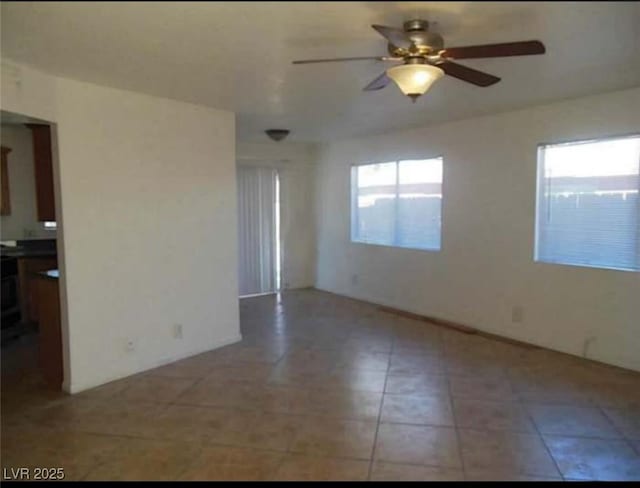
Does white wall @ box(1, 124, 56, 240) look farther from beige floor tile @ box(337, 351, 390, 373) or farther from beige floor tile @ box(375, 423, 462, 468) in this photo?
beige floor tile @ box(375, 423, 462, 468)

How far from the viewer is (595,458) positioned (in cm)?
243

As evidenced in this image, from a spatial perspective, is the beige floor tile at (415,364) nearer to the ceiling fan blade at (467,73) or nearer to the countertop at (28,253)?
the ceiling fan blade at (467,73)

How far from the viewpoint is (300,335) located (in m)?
4.73

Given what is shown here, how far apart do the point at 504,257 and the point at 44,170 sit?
4.14 metres

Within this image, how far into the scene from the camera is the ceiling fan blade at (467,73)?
7.62 ft

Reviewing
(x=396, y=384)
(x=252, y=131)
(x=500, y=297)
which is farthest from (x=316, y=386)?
(x=252, y=131)

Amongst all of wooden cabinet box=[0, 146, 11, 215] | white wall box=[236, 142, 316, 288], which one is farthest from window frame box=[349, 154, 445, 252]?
wooden cabinet box=[0, 146, 11, 215]

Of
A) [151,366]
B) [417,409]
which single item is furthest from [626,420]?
[151,366]

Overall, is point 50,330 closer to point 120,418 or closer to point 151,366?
point 151,366

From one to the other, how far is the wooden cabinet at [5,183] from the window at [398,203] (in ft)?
13.9

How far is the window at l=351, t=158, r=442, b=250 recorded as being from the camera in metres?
5.33

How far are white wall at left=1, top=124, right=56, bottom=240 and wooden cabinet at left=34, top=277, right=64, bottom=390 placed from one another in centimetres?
206

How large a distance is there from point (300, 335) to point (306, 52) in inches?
118

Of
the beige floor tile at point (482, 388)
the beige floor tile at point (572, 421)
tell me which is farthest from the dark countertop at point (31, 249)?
the beige floor tile at point (572, 421)
